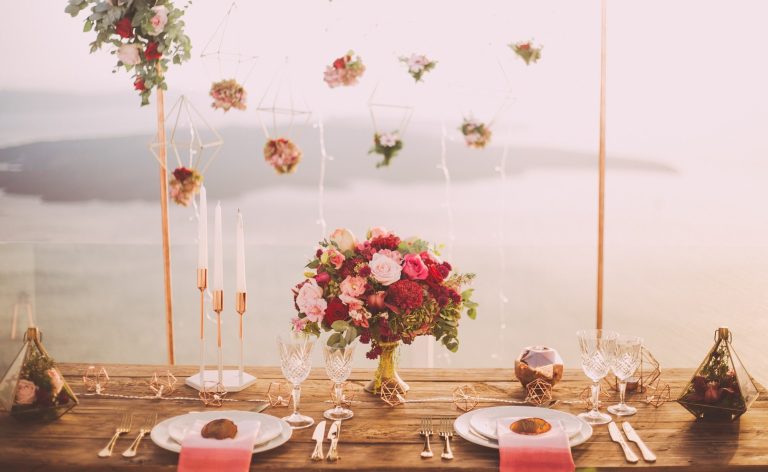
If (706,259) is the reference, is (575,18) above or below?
above

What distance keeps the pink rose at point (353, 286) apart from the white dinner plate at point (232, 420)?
0.33 meters

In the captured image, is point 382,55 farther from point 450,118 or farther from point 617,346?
point 617,346

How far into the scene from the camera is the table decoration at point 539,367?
1.88m

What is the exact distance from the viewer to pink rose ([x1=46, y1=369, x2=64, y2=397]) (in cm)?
169

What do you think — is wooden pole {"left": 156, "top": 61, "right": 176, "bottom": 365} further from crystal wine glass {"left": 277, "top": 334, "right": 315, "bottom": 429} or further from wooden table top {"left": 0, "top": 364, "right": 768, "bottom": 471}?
crystal wine glass {"left": 277, "top": 334, "right": 315, "bottom": 429}

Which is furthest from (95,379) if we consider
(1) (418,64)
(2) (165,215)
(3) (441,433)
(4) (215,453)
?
(1) (418,64)

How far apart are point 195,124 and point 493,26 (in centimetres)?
117

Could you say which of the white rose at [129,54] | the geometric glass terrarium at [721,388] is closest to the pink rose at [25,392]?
the white rose at [129,54]

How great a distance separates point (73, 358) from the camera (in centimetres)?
338

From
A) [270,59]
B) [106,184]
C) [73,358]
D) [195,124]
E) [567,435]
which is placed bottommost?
[73,358]

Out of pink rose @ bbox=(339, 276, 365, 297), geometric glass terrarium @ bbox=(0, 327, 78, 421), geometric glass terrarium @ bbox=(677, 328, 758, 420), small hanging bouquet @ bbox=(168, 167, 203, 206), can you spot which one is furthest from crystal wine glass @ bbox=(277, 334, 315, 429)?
small hanging bouquet @ bbox=(168, 167, 203, 206)

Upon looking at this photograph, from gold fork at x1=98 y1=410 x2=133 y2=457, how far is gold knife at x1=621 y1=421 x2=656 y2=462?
1055mm

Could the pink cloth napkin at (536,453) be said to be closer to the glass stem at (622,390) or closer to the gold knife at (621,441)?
the gold knife at (621,441)

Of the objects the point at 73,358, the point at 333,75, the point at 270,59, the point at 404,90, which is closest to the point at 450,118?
the point at 404,90
